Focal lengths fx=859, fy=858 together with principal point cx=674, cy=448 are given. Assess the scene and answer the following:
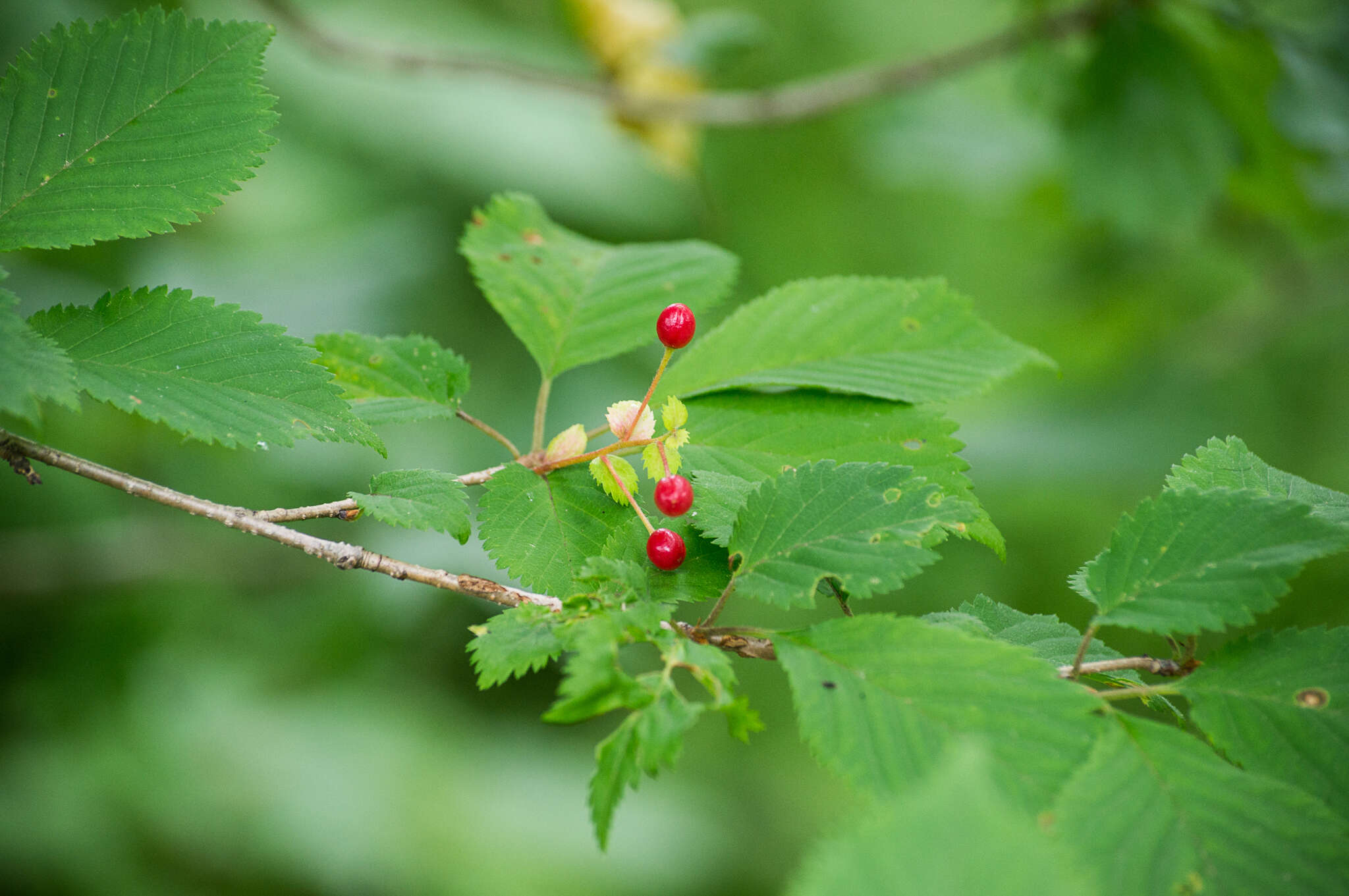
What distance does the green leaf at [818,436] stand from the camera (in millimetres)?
576

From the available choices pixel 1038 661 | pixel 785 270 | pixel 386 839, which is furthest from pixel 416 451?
pixel 785 270

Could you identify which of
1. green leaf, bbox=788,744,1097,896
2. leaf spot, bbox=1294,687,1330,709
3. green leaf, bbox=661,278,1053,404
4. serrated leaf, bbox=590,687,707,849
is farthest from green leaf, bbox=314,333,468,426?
leaf spot, bbox=1294,687,1330,709

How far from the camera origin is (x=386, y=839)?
1715 millimetres

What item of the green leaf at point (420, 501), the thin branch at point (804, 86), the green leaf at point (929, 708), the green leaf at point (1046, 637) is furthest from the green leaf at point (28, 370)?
the thin branch at point (804, 86)

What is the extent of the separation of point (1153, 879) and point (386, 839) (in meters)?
1.67

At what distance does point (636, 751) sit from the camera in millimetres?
382

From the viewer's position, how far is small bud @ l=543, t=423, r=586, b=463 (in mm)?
570

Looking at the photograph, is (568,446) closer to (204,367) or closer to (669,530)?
(669,530)

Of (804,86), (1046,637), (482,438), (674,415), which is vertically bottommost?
(482,438)

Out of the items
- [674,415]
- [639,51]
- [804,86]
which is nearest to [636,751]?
[674,415]

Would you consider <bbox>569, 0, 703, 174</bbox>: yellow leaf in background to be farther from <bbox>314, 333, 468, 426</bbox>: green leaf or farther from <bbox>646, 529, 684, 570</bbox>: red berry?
<bbox>646, 529, 684, 570</bbox>: red berry

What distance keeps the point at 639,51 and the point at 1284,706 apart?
67.0 inches

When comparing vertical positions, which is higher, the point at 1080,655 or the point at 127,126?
the point at 127,126

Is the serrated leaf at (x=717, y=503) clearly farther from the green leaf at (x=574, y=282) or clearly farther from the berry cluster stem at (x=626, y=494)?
the green leaf at (x=574, y=282)
